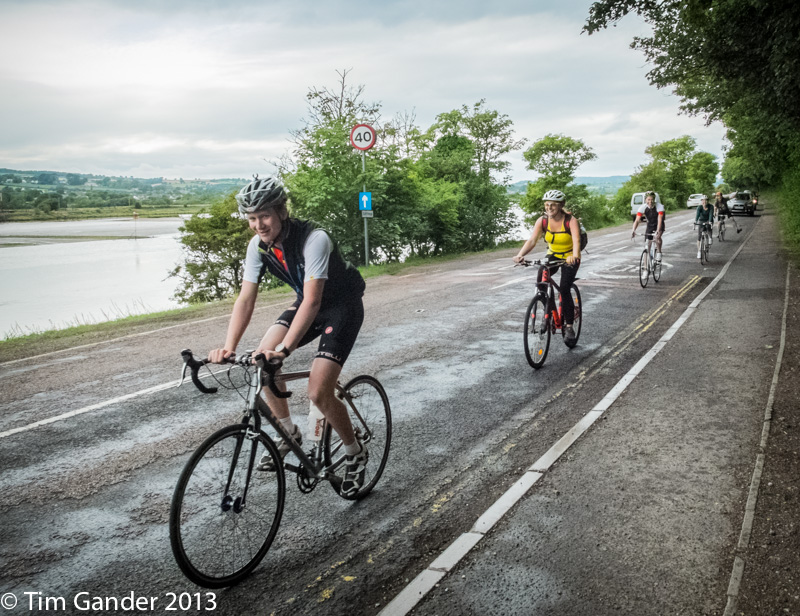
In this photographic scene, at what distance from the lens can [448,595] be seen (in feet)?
10.4

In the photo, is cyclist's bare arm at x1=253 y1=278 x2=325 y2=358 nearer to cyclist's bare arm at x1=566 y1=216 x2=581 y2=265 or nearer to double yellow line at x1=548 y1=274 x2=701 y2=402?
double yellow line at x1=548 y1=274 x2=701 y2=402

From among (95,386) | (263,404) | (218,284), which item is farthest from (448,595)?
(218,284)

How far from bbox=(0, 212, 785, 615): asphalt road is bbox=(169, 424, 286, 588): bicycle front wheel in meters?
0.15

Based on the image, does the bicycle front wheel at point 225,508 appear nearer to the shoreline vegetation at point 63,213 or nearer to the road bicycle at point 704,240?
the road bicycle at point 704,240

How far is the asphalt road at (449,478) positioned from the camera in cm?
327

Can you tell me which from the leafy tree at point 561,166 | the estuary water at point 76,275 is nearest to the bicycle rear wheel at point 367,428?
the estuary water at point 76,275

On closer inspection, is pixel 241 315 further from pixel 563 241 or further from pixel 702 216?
pixel 702 216

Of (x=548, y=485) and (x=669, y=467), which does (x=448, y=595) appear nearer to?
(x=548, y=485)

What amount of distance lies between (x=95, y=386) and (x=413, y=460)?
4447 millimetres

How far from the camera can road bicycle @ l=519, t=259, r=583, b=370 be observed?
756cm

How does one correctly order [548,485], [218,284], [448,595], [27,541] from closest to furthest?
1. [448,595]
2. [27,541]
3. [548,485]
4. [218,284]

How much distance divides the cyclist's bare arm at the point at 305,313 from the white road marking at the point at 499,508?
150cm

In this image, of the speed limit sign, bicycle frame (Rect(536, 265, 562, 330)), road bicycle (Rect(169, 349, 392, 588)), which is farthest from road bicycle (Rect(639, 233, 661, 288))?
road bicycle (Rect(169, 349, 392, 588))
